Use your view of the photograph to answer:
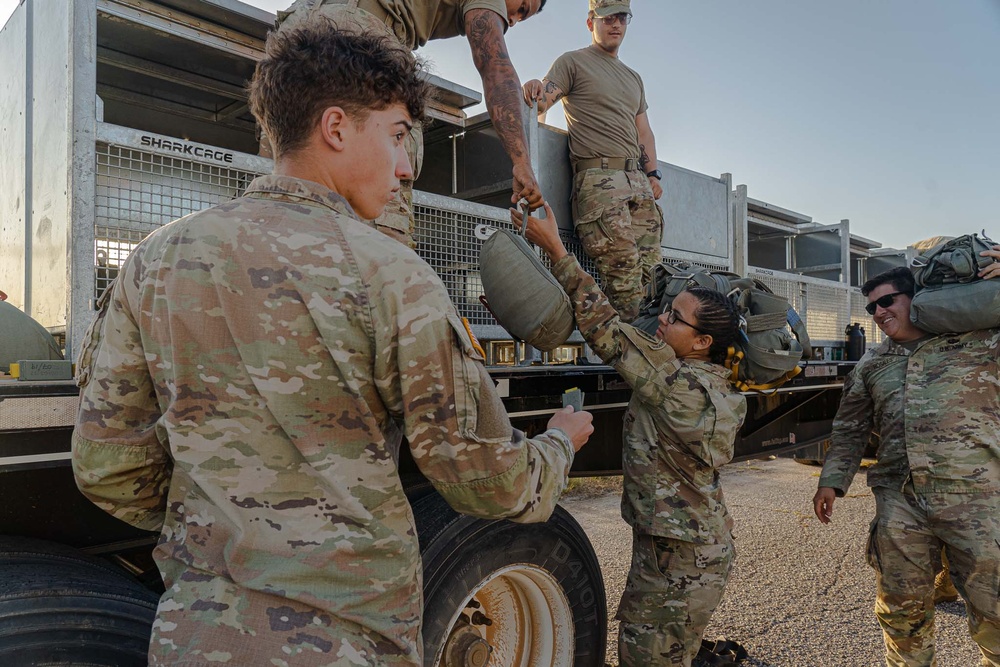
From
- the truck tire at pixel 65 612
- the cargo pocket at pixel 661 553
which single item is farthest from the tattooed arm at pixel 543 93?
the truck tire at pixel 65 612

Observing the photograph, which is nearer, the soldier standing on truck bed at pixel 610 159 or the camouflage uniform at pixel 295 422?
the camouflage uniform at pixel 295 422

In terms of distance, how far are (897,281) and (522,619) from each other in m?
2.27

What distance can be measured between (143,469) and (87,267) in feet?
3.03

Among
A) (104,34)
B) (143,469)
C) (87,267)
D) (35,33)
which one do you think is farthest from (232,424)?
(104,34)

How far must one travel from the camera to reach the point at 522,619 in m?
A: 2.40

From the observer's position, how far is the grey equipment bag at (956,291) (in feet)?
9.10

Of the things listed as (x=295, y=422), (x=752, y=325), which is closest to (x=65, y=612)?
(x=295, y=422)

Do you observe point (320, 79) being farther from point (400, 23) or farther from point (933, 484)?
point (933, 484)

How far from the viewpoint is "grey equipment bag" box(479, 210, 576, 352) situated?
230cm

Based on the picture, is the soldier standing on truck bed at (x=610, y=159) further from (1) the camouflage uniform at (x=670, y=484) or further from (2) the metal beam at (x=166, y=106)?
(2) the metal beam at (x=166, y=106)

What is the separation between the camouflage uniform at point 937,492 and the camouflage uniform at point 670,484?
2.88 ft

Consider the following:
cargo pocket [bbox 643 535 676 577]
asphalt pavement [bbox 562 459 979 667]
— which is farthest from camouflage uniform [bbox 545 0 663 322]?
asphalt pavement [bbox 562 459 979 667]

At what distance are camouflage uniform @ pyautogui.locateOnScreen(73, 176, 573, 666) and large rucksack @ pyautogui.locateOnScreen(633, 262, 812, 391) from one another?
1821 millimetres

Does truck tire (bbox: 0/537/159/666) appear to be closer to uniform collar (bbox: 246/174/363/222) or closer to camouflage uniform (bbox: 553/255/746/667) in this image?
uniform collar (bbox: 246/174/363/222)
